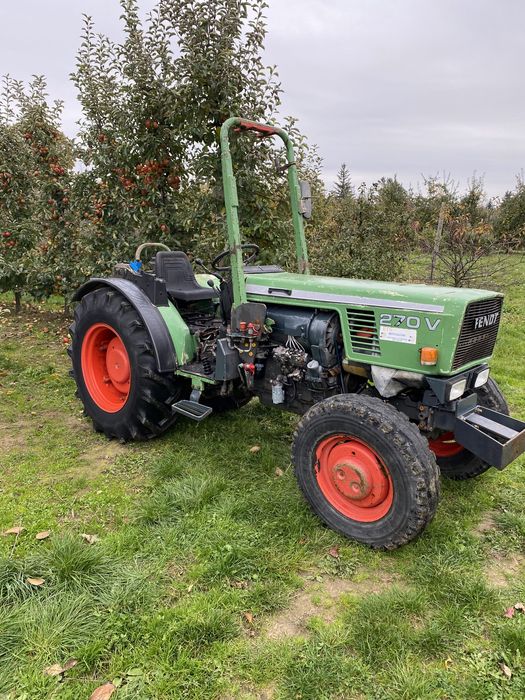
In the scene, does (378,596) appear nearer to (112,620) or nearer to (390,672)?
(390,672)

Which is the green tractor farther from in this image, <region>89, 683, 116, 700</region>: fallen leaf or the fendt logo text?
<region>89, 683, 116, 700</region>: fallen leaf

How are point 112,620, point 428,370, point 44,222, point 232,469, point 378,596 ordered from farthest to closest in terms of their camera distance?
point 44,222 < point 232,469 < point 428,370 < point 378,596 < point 112,620

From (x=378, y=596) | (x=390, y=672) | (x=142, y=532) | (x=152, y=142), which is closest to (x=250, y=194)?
(x=152, y=142)

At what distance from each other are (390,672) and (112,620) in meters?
1.18

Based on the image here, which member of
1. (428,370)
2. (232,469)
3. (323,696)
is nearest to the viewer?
(323,696)

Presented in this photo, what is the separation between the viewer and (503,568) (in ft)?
8.45

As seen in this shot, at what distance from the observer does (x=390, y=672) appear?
193 centimetres

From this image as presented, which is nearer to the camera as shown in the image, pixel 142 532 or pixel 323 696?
pixel 323 696

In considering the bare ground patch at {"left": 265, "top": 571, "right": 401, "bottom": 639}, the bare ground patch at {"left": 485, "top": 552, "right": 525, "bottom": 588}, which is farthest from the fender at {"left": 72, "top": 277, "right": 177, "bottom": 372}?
the bare ground patch at {"left": 485, "top": 552, "right": 525, "bottom": 588}

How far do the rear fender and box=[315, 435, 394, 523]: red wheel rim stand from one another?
1.39 metres

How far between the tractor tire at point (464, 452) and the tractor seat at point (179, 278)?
2105 mm

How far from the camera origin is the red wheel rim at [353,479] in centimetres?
263

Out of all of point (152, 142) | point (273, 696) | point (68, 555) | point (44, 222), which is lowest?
point (273, 696)

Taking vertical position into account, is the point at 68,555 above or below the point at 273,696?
above
